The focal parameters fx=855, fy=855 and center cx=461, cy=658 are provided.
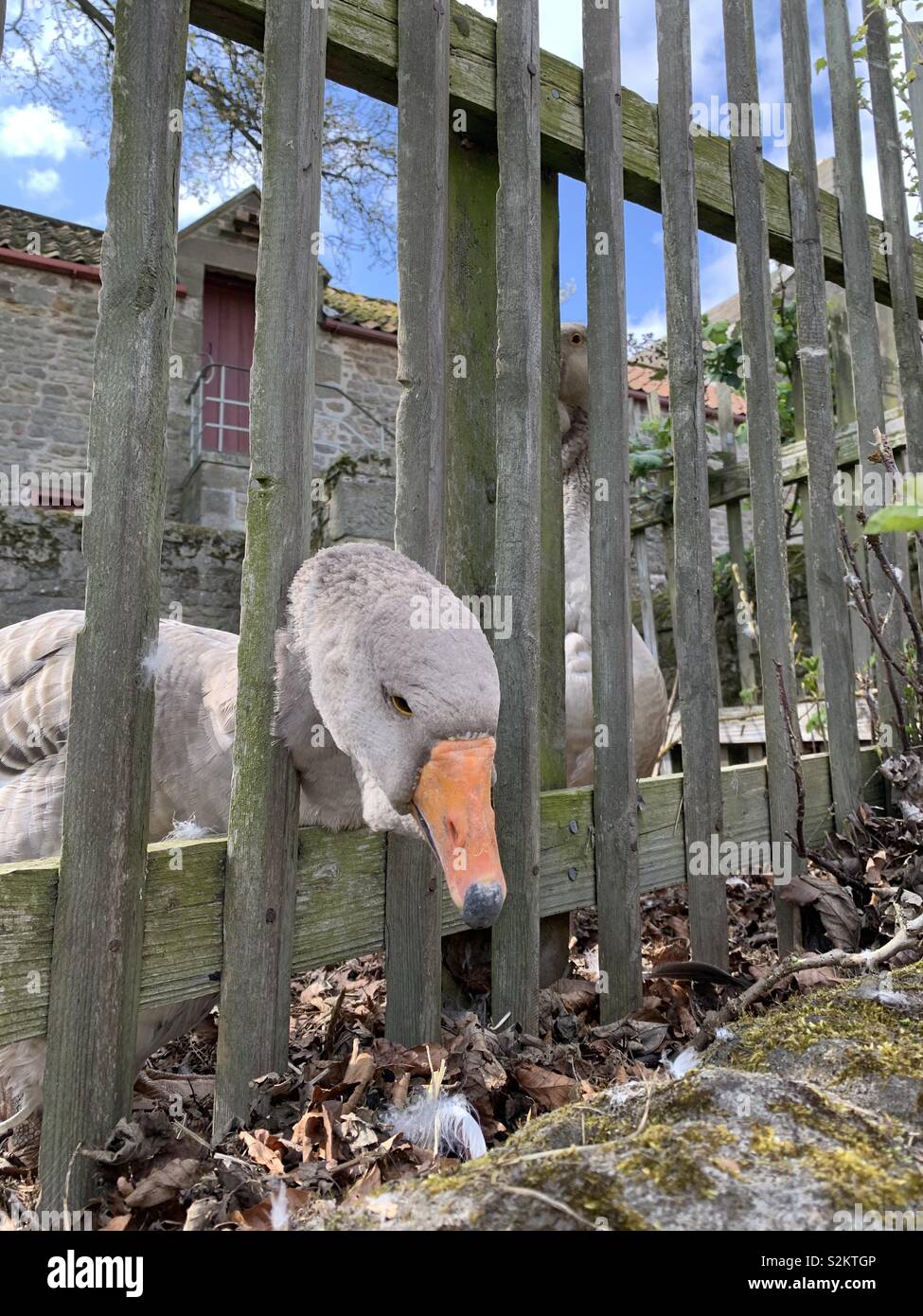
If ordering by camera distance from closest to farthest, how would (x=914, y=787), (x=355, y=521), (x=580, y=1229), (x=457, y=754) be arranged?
(x=580, y=1229)
(x=457, y=754)
(x=914, y=787)
(x=355, y=521)

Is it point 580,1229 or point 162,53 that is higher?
point 162,53

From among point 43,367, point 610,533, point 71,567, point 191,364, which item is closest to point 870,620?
point 610,533

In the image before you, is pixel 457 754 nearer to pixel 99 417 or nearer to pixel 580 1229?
pixel 580 1229

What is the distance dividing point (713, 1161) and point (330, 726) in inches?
49.5

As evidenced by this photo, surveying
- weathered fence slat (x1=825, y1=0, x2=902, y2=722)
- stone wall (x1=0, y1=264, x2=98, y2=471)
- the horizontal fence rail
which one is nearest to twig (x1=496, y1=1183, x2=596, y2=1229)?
the horizontal fence rail

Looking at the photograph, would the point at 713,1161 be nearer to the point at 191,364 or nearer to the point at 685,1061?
the point at 685,1061

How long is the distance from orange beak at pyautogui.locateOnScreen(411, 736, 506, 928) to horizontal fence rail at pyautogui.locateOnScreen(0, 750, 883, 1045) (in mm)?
603

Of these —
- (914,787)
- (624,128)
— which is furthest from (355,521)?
(914,787)

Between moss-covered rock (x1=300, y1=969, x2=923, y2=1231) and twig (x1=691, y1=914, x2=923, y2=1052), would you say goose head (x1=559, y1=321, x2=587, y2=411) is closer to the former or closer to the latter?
twig (x1=691, y1=914, x2=923, y2=1052)

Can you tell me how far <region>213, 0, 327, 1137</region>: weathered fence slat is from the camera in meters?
2.18

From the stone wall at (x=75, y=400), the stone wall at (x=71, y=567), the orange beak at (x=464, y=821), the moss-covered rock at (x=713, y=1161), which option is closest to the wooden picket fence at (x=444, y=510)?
the orange beak at (x=464, y=821)

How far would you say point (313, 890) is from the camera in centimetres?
235

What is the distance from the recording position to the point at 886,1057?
1568 mm
